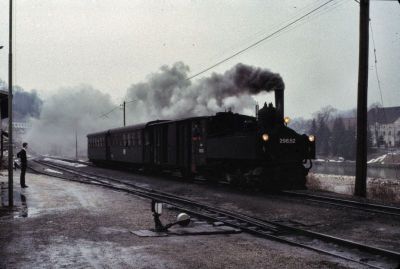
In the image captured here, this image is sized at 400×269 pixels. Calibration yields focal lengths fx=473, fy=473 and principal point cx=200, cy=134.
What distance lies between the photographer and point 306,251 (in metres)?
7.50

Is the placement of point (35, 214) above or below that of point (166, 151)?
below

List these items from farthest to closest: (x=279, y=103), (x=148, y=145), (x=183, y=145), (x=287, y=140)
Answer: (x=148, y=145) → (x=183, y=145) → (x=279, y=103) → (x=287, y=140)

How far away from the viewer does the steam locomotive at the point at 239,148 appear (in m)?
15.7

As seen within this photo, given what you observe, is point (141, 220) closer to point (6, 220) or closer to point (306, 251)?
point (6, 220)

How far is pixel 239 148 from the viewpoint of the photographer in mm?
16109

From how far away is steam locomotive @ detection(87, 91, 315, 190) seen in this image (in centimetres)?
1574

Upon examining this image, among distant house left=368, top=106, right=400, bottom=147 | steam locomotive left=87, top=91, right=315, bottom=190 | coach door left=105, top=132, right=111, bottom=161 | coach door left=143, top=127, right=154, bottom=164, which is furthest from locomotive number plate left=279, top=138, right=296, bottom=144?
distant house left=368, top=106, right=400, bottom=147

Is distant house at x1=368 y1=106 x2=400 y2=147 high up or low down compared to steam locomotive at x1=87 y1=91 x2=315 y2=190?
up

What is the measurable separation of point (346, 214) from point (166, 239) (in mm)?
4964

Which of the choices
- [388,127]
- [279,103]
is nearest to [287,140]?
[279,103]

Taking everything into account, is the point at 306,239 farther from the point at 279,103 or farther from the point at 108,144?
the point at 108,144

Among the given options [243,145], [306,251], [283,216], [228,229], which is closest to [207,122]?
[243,145]

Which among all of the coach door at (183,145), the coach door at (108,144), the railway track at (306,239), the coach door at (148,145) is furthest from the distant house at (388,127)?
the railway track at (306,239)

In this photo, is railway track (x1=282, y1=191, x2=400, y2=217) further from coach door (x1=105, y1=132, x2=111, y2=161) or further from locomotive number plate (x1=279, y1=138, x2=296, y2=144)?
coach door (x1=105, y1=132, x2=111, y2=161)
